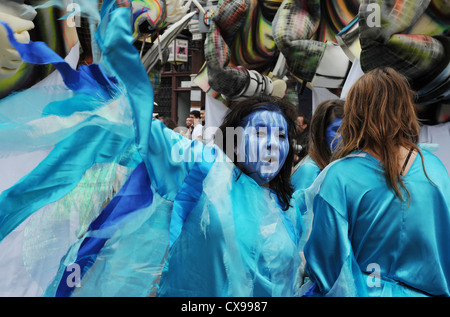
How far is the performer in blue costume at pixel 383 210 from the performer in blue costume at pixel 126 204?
164mm

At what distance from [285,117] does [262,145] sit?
0.19m

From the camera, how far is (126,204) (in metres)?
1.28

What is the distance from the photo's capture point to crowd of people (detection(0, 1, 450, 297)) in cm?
122

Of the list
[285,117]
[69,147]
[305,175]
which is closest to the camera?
[69,147]

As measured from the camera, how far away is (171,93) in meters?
14.2

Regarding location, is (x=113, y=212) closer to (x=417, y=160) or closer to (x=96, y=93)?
(x=96, y=93)

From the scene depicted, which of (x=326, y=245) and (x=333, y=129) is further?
(x=333, y=129)

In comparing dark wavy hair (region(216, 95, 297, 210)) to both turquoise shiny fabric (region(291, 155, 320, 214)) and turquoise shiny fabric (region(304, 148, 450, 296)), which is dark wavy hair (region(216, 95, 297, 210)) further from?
turquoise shiny fabric (region(291, 155, 320, 214))

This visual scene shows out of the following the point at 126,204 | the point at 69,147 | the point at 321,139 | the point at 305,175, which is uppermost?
the point at 69,147

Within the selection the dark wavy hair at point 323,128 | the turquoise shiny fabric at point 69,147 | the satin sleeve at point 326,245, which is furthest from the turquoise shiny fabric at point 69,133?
the dark wavy hair at point 323,128

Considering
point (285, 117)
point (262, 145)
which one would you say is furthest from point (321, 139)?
point (262, 145)

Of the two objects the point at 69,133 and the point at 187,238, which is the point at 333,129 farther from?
the point at 69,133

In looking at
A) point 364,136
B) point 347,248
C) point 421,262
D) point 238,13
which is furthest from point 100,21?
point 238,13

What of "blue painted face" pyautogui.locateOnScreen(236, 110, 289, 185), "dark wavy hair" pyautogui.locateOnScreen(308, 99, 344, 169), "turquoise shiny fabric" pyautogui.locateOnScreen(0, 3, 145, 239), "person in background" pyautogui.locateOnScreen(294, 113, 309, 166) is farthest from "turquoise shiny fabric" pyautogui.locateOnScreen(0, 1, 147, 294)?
"person in background" pyautogui.locateOnScreen(294, 113, 309, 166)
